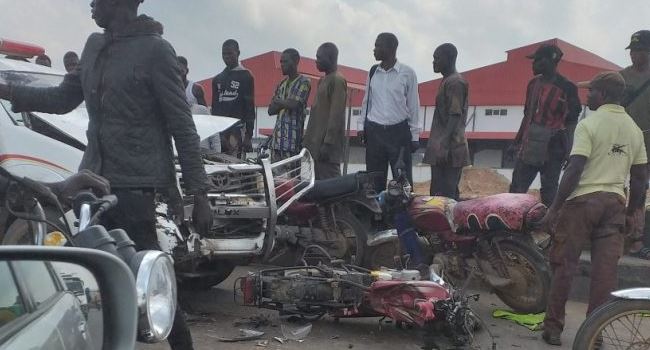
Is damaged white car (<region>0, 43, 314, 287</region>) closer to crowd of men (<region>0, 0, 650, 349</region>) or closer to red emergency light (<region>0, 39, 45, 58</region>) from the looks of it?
red emergency light (<region>0, 39, 45, 58</region>)

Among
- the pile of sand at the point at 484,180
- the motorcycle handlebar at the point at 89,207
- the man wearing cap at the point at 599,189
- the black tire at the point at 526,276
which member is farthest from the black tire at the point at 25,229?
the pile of sand at the point at 484,180

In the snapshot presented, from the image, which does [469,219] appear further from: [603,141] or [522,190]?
[522,190]

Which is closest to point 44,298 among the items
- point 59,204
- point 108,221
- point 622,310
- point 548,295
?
point 59,204

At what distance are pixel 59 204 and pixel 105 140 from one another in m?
1.37

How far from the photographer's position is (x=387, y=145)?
6.42 m

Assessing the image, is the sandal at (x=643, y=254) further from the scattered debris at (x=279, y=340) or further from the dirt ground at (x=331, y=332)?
the scattered debris at (x=279, y=340)

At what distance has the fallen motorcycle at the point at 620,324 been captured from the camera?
3.25m

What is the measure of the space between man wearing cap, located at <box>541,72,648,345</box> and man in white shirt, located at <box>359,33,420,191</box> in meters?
2.24

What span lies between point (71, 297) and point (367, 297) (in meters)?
3.02

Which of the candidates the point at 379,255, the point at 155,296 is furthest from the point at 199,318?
the point at 155,296

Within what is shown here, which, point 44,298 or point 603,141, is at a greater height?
point 603,141

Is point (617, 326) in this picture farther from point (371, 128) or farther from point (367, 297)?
point (371, 128)

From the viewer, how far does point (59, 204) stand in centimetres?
171

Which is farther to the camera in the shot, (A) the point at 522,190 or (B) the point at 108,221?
(A) the point at 522,190
